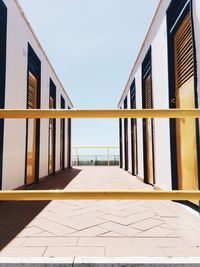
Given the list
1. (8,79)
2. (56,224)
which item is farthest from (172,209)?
(8,79)

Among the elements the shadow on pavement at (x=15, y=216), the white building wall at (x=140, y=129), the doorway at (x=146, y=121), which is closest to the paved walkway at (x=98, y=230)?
the shadow on pavement at (x=15, y=216)

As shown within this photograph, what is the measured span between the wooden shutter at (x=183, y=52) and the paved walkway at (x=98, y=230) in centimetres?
186

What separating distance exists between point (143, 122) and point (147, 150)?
31.1 inches

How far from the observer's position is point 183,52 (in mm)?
3777

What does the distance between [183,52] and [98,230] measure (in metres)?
2.80

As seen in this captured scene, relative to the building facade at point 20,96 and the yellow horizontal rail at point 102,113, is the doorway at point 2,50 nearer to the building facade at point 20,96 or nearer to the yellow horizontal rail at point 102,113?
the building facade at point 20,96

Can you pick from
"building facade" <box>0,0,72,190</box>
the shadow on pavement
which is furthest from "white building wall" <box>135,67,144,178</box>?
the shadow on pavement

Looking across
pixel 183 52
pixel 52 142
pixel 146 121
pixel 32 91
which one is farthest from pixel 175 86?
pixel 52 142

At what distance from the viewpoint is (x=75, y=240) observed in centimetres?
215

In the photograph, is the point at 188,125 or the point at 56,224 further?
the point at 188,125

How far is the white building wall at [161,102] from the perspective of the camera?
173 inches

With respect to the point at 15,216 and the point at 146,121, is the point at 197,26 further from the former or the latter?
the point at 146,121

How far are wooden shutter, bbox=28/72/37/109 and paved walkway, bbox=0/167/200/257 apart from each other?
11.0ft

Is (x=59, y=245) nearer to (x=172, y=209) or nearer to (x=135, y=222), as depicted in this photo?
(x=135, y=222)
